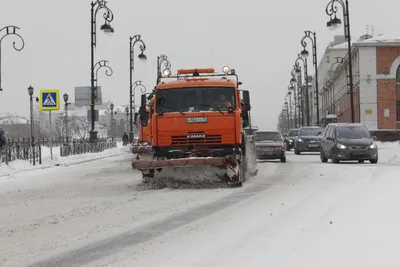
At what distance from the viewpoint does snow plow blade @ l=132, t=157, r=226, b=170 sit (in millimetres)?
14742

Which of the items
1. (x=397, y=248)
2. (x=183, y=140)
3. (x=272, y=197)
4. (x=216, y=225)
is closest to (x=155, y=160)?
(x=183, y=140)

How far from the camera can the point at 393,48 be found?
63469 mm

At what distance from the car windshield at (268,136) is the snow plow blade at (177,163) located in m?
15.2

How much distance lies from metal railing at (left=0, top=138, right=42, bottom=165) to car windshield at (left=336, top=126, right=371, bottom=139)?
1332cm

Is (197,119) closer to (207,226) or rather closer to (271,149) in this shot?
(207,226)

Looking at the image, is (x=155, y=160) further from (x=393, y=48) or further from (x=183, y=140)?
(x=393, y=48)

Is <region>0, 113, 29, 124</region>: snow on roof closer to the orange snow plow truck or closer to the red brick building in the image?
the red brick building

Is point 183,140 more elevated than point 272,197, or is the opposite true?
point 183,140

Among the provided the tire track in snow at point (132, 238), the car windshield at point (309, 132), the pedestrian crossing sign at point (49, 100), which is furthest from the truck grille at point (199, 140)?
the car windshield at point (309, 132)

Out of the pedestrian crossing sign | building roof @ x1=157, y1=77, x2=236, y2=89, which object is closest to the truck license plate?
building roof @ x1=157, y1=77, x2=236, y2=89

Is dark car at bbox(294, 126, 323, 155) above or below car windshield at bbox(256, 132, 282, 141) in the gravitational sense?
below

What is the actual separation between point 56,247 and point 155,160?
24.7 feet

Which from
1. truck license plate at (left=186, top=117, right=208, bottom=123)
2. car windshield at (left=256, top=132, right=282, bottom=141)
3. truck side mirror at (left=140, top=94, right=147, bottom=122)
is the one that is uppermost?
truck side mirror at (left=140, top=94, right=147, bottom=122)

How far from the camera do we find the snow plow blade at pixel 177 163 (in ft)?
48.4
